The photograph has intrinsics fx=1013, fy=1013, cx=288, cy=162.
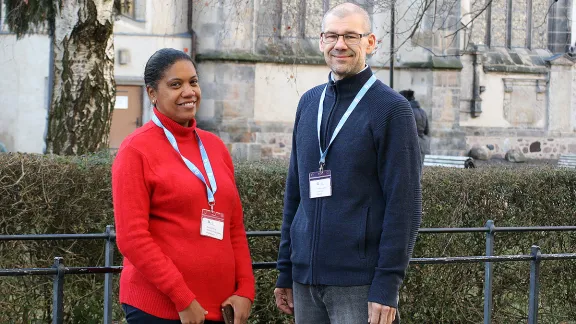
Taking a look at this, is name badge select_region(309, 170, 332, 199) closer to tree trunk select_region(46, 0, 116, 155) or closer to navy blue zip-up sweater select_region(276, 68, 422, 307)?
navy blue zip-up sweater select_region(276, 68, 422, 307)

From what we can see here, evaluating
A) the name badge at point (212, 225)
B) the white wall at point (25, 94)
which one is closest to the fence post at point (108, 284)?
the name badge at point (212, 225)

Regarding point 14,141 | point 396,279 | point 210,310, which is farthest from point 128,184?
point 14,141

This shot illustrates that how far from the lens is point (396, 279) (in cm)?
354

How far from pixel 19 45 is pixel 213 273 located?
2103 centimetres

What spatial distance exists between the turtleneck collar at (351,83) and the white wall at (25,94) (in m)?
20.3

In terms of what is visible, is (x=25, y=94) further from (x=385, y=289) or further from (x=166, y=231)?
(x=385, y=289)

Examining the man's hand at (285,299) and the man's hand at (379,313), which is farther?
the man's hand at (285,299)

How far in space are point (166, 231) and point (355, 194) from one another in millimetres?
685

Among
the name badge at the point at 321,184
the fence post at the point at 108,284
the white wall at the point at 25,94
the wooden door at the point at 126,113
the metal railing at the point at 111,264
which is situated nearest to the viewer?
the name badge at the point at 321,184

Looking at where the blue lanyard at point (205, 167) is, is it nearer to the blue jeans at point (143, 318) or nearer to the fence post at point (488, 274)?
the blue jeans at point (143, 318)

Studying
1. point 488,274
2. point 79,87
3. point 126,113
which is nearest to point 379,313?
point 488,274

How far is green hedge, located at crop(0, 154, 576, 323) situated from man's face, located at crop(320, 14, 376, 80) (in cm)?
318

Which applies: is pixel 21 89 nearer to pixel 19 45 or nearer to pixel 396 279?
pixel 19 45

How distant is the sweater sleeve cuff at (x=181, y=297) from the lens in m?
3.46
